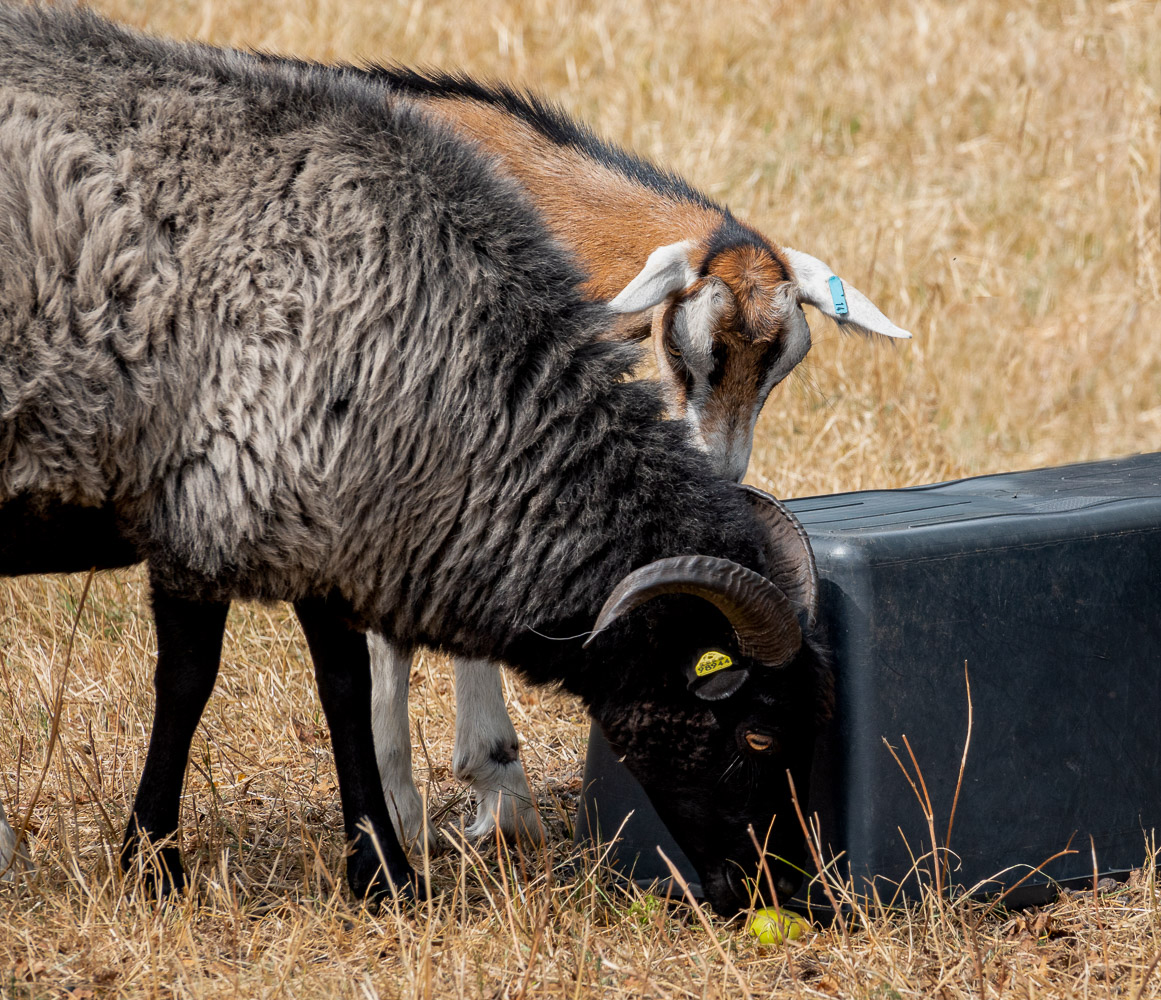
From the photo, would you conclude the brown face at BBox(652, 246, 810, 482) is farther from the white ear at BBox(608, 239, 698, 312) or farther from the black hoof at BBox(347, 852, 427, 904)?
the black hoof at BBox(347, 852, 427, 904)

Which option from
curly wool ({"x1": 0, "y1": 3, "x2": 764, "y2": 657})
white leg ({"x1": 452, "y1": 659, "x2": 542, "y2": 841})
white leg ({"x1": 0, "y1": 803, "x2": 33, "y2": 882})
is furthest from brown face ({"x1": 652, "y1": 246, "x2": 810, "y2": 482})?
white leg ({"x1": 0, "y1": 803, "x2": 33, "y2": 882})

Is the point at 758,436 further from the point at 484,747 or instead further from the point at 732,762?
the point at 732,762

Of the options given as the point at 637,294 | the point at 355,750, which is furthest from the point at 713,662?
the point at 637,294

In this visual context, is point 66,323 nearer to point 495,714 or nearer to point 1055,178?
point 495,714

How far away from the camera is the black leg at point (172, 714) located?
13.3 feet

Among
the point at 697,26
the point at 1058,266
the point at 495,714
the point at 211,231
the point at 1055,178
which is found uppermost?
the point at 697,26

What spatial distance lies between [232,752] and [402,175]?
2.74m

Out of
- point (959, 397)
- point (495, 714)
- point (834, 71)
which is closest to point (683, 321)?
point (495, 714)

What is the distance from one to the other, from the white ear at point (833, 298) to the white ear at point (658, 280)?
0.57m

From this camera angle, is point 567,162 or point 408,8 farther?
point 408,8

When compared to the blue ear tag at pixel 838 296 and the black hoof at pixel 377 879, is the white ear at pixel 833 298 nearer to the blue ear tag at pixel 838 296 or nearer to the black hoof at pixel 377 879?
the blue ear tag at pixel 838 296

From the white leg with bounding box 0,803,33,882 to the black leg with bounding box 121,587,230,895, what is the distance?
308 mm

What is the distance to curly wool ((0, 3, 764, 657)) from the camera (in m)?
3.57

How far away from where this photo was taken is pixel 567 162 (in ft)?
19.1
